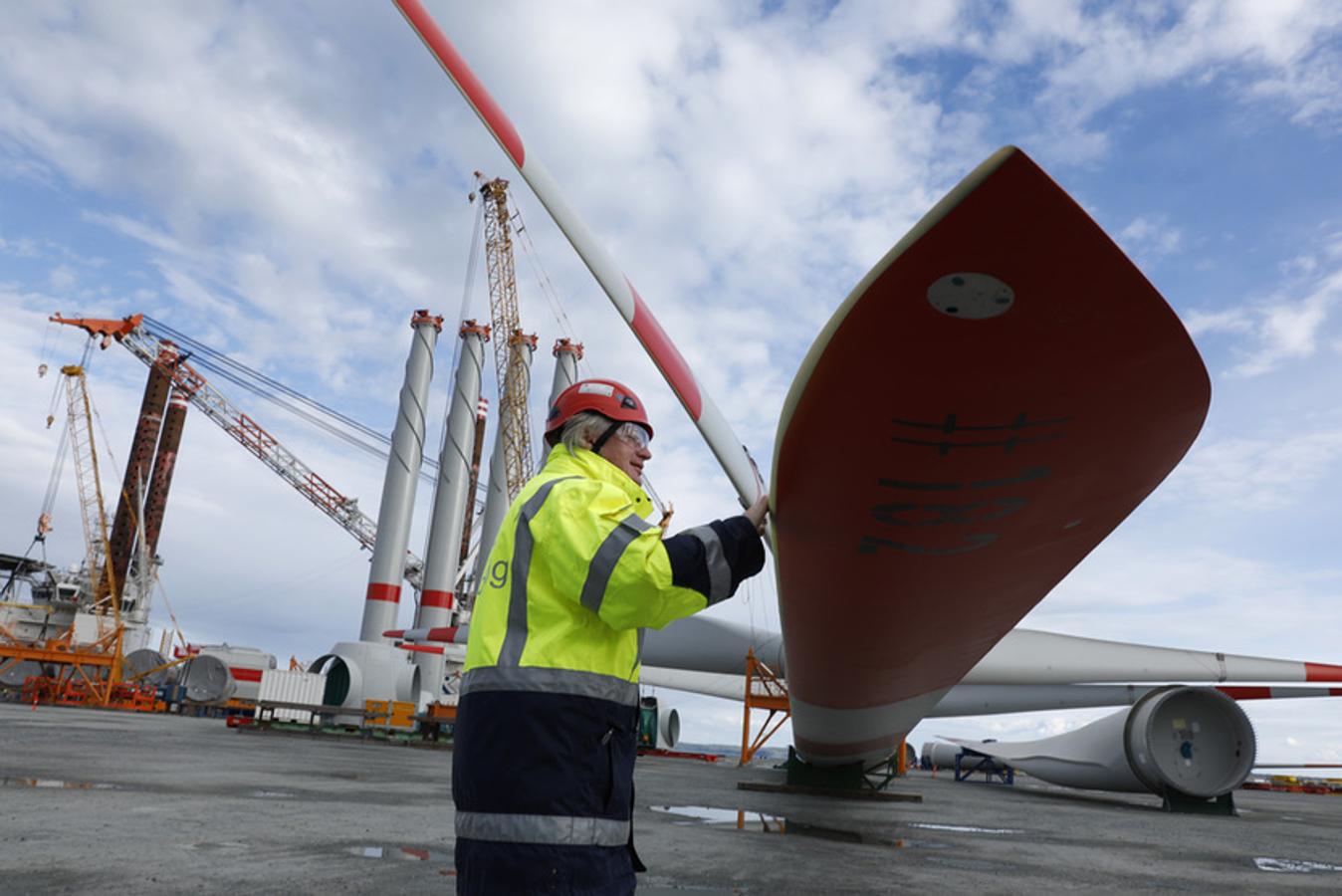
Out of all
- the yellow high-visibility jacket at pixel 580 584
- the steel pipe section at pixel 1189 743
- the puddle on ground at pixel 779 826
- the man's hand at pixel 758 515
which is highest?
the man's hand at pixel 758 515

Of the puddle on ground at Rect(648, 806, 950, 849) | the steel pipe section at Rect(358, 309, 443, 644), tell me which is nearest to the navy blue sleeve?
the puddle on ground at Rect(648, 806, 950, 849)

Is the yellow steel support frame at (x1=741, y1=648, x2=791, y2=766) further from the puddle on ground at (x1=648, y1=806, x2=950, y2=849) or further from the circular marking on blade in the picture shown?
the circular marking on blade

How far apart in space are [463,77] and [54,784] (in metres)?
6.16

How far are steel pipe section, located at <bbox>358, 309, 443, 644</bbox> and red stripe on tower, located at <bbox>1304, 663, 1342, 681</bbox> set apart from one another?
102 feet

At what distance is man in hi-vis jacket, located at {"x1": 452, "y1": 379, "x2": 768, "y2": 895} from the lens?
6.07 feet

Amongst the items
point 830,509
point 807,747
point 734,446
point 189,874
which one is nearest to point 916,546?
point 830,509

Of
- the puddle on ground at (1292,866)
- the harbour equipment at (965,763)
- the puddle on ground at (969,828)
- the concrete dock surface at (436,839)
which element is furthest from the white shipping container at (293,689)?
the puddle on ground at (1292,866)

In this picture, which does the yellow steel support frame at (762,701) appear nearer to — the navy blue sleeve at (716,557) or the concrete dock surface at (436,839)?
the concrete dock surface at (436,839)

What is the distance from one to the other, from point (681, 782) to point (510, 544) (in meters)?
11.5

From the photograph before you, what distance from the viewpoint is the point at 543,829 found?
183cm

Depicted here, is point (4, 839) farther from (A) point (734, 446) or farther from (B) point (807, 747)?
(B) point (807, 747)

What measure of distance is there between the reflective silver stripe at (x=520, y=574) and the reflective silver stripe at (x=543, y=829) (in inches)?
13.1

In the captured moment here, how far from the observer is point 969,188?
2129mm

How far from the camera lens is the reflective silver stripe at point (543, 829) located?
1.83 m
